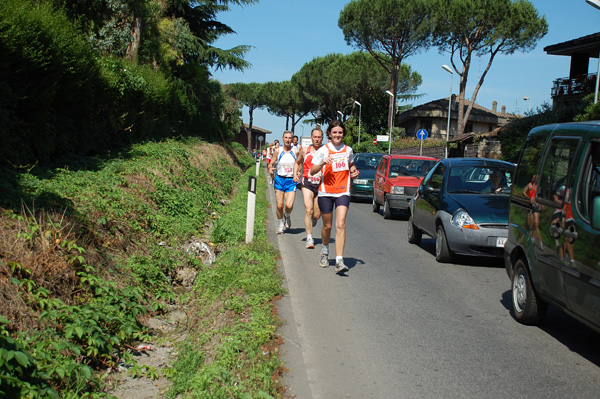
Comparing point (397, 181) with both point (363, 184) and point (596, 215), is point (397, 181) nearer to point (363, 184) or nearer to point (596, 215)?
point (363, 184)

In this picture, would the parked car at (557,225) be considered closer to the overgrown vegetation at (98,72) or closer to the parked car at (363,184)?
the overgrown vegetation at (98,72)

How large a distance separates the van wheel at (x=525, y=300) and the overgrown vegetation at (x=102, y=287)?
257 cm

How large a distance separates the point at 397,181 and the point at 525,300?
32.3 feet

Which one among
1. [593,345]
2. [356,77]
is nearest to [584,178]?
[593,345]

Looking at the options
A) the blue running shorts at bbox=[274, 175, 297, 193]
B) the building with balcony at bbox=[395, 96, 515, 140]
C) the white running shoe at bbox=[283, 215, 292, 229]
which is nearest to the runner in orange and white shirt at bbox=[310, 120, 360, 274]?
the blue running shorts at bbox=[274, 175, 297, 193]

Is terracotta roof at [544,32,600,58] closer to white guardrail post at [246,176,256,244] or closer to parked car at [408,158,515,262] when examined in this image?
Answer: parked car at [408,158,515,262]

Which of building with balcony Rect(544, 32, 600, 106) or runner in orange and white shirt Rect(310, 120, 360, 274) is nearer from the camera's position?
runner in orange and white shirt Rect(310, 120, 360, 274)

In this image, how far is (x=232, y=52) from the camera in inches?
1053

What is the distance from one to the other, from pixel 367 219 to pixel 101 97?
7270mm

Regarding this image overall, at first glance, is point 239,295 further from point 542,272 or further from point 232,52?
point 232,52

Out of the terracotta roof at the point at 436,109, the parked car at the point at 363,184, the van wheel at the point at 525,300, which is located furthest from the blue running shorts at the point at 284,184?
the terracotta roof at the point at 436,109

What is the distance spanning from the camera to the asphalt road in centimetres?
433

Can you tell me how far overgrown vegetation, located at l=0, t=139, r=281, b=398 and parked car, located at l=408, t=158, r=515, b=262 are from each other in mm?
2763

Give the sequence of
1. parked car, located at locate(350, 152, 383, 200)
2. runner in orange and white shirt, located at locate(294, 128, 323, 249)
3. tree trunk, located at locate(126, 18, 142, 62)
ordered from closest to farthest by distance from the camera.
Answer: runner in orange and white shirt, located at locate(294, 128, 323, 249)
tree trunk, located at locate(126, 18, 142, 62)
parked car, located at locate(350, 152, 383, 200)
